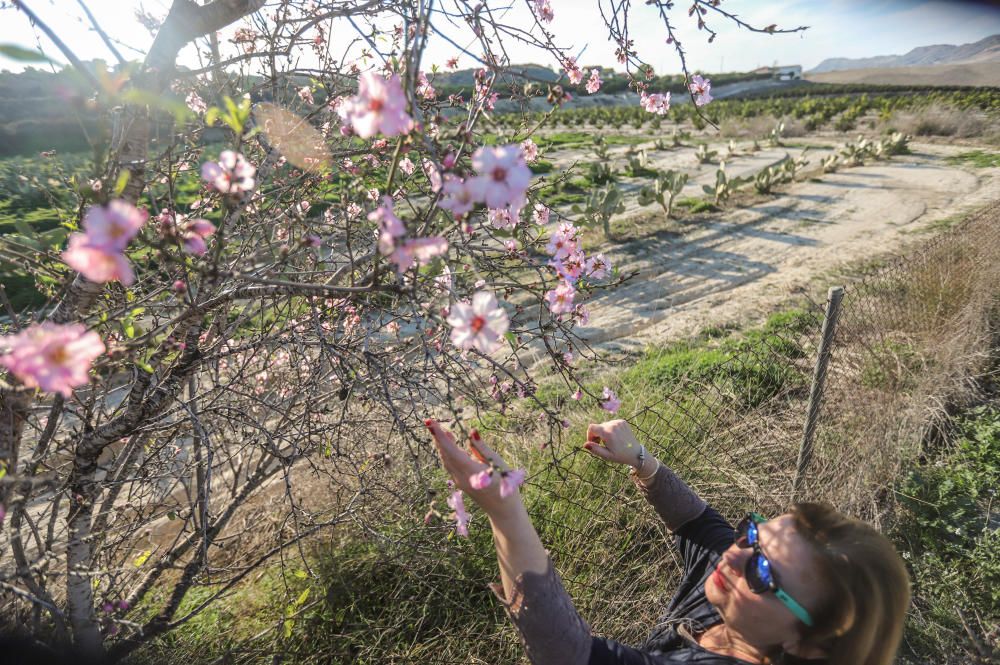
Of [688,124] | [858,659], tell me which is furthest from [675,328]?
[688,124]

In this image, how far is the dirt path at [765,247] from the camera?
5805 millimetres

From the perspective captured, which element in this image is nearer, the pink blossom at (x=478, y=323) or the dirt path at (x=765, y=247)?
the pink blossom at (x=478, y=323)

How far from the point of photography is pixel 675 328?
5.55m

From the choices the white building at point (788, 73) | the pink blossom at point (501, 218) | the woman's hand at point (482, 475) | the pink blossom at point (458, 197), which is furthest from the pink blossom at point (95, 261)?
the white building at point (788, 73)

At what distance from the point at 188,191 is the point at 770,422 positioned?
1142 cm

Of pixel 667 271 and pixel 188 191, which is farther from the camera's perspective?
pixel 188 191

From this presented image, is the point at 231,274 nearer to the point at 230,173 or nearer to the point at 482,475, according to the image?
the point at 230,173

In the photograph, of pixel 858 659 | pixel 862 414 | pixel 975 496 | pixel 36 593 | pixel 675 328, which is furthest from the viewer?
pixel 675 328

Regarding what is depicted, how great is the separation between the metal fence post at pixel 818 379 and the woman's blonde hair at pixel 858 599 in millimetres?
1340

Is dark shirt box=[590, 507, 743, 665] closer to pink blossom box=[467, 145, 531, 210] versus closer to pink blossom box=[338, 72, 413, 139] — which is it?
pink blossom box=[467, 145, 531, 210]

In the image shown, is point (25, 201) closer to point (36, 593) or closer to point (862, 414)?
point (36, 593)

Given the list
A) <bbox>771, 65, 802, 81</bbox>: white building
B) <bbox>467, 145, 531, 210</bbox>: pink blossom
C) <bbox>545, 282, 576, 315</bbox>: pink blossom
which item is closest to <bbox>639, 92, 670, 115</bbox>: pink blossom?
<bbox>545, 282, 576, 315</bbox>: pink blossom

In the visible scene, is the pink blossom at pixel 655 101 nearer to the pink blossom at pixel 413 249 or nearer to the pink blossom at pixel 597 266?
the pink blossom at pixel 597 266

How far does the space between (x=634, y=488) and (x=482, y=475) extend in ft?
5.69
